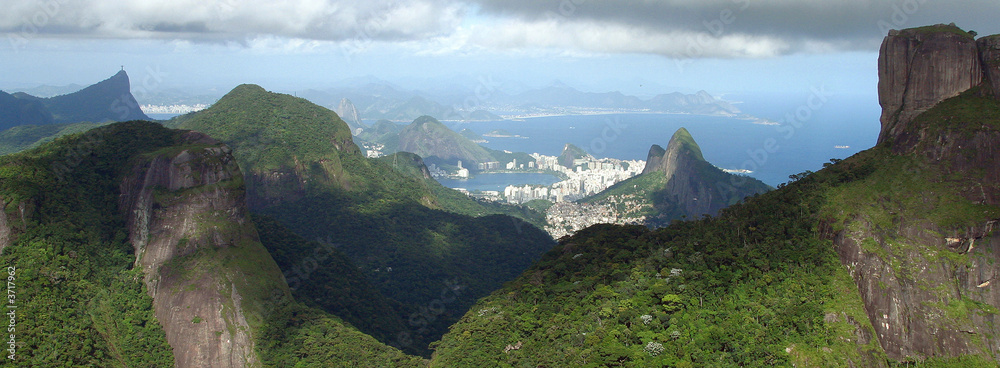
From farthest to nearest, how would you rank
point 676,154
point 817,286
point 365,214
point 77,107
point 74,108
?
point 77,107, point 74,108, point 676,154, point 365,214, point 817,286

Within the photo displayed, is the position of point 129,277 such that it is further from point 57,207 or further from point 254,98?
point 254,98

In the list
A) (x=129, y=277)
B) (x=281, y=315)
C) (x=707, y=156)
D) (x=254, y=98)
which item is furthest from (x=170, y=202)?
(x=707, y=156)

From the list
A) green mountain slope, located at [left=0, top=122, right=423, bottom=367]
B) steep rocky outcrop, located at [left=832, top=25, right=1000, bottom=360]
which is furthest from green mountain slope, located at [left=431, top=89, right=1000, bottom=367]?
green mountain slope, located at [left=0, top=122, right=423, bottom=367]

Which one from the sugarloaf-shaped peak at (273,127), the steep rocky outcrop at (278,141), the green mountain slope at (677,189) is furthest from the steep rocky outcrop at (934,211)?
the sugarloaf-shaped peak at (273,127)

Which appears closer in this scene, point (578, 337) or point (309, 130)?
point (578, 337)

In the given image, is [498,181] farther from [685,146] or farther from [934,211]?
[934,211]

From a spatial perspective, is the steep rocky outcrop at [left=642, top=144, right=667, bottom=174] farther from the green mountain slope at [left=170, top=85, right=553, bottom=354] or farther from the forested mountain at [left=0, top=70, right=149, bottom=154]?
the forested mountain at [left=0, top=70, right=149, bottom=154]

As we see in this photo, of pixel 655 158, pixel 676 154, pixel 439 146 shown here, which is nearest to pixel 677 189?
pixel 676 154

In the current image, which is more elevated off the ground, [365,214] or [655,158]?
[655,158]
